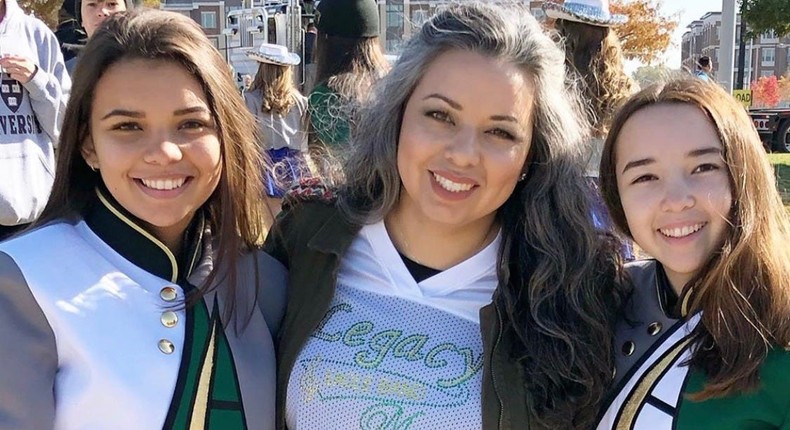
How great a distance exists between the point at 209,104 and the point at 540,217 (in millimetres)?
887

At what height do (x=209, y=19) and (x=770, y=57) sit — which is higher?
(x=209, y=19)

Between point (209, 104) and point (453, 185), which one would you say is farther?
point (453, 185)

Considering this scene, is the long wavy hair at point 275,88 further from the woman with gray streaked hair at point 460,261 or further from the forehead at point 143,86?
the forehead at point 143,86

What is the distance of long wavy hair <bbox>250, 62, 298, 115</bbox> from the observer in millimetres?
5504

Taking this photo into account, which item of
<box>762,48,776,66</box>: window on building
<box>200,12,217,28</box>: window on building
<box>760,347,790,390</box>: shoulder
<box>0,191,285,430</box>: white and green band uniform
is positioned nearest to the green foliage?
<box>760,347,790,390</box>: shoulder

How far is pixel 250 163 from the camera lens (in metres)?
1.98

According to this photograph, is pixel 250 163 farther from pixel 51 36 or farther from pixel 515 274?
pixel 51 36

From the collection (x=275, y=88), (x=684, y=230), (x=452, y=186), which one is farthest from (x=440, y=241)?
(x=275, y=88)

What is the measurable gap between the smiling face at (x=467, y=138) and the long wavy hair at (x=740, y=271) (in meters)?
0.34

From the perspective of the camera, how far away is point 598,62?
11.9 feet

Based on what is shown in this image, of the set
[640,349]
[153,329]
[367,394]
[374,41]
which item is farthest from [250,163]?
[374,41]

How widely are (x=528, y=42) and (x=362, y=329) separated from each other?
0.84 m

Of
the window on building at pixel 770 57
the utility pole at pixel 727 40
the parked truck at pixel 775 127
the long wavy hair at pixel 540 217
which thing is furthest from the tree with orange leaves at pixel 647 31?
the window on building at pixel 770 57

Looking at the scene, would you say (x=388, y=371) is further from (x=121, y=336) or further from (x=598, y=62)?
(x=598, y=62)
